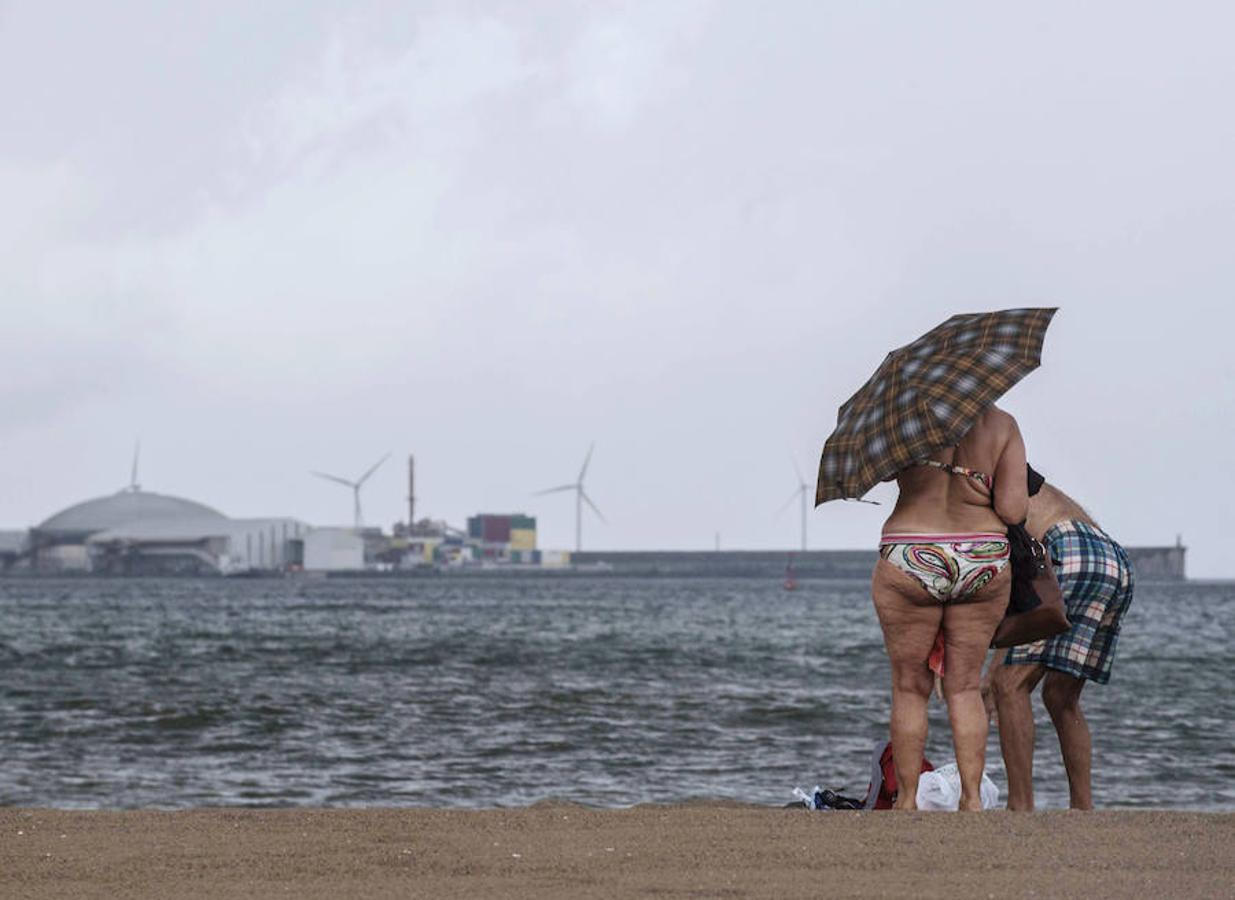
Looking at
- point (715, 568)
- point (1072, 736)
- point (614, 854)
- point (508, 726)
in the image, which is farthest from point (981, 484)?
point (715, 568)

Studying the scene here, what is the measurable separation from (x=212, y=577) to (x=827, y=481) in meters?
150

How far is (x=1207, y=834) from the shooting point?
5.12 metres

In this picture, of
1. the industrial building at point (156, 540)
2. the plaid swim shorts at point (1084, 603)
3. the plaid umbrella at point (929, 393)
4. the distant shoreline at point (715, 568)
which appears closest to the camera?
the plaid umbrella at point (929, 393)

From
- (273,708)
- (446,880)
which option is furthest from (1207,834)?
(273,708)

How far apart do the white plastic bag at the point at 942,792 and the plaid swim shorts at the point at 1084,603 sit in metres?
0.49

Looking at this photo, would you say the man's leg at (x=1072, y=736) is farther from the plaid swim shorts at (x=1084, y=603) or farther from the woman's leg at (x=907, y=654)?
the woman's leg at (x=907, y=654)

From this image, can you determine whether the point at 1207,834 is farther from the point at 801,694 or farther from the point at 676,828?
the point at 801,694

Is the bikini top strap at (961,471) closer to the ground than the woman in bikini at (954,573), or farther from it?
farther from it

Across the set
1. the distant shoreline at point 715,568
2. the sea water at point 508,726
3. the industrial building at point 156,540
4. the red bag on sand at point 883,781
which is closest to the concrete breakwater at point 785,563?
the distant shoreline at point 715,568

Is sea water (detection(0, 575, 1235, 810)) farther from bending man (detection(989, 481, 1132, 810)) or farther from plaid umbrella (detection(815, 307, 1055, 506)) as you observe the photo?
plaid umbrella (detection(815, 307, 1055, 506))

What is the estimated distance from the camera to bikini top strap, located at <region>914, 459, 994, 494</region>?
5.66 meters

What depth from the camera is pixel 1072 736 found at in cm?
634

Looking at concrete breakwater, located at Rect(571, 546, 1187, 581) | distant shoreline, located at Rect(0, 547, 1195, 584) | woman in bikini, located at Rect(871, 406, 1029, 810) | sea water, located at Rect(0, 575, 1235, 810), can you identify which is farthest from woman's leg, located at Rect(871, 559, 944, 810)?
concrete breakwater, located at Rect(571, 546, 1187, 581)

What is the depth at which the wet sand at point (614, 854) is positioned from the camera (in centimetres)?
440
